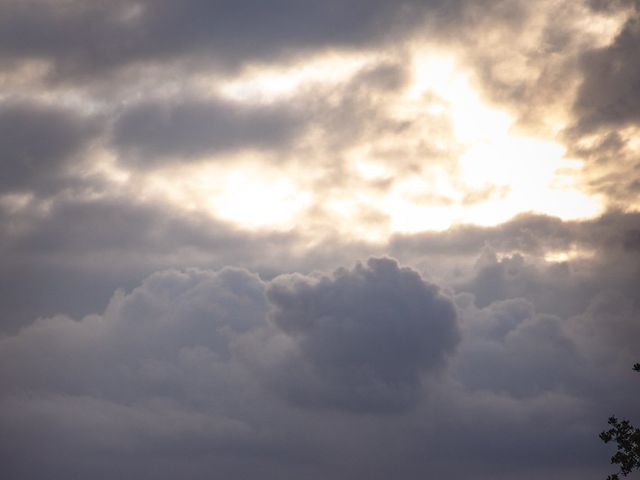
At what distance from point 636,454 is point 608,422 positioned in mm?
3864

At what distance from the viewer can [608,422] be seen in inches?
3103

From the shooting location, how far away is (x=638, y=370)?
77.5 meters

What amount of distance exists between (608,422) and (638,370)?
5977 mm

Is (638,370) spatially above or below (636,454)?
above

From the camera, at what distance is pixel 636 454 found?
7794cm

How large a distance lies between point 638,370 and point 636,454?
8.22 m
